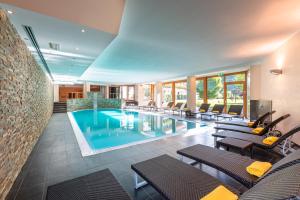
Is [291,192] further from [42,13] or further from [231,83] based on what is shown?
[231,83]

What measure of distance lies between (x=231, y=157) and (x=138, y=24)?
284 cm

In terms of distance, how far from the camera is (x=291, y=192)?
67 cm

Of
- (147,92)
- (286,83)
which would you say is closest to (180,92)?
(147,92)

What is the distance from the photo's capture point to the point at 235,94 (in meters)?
9.12

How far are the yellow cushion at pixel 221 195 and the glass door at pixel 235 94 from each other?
28.2 feet

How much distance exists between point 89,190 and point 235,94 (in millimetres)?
9797

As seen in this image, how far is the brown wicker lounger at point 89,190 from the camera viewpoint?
142 cm

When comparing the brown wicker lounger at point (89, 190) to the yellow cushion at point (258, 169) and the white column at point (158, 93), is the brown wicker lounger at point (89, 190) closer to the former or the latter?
the yellow cushion at point (258, 169)

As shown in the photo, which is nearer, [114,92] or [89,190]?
[89,190]

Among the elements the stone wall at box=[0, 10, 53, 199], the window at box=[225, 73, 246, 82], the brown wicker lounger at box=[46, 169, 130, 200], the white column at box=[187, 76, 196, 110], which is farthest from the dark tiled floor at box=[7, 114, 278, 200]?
the window at box=[225, 73, 246, 82]

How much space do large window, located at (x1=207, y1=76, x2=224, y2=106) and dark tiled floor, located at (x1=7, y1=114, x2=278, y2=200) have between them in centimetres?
653

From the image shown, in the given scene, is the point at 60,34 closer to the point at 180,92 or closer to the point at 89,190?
the point at 89,190

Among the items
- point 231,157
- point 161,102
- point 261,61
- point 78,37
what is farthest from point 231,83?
point 78,37

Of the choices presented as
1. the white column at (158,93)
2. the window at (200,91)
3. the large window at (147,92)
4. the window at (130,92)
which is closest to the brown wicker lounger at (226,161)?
A: the window at (200,91)
